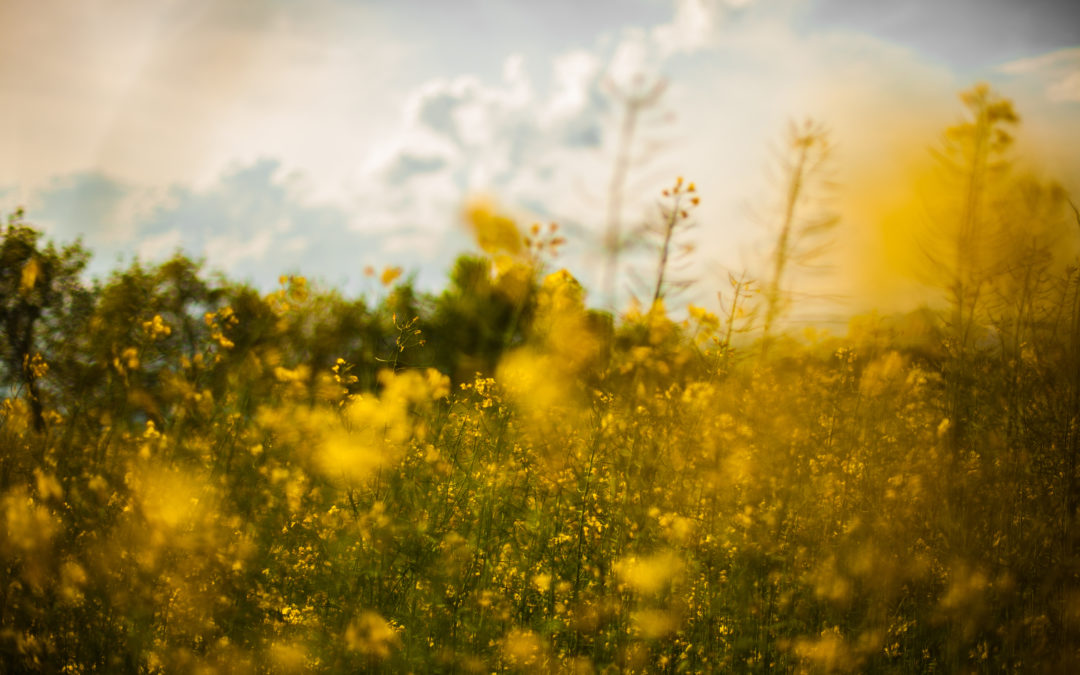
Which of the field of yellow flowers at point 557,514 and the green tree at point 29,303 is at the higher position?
the green tree at point 29,303

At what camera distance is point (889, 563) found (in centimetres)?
266

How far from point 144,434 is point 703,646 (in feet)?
9.93

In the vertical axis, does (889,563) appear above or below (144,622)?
above

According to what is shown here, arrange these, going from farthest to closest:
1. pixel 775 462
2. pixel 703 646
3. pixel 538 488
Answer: pixel 775 462 → pixel 538 488 → pixel 703 646

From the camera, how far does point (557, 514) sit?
8.87 feet

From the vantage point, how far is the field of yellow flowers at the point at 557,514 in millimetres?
2422

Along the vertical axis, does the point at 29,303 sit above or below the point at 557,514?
above

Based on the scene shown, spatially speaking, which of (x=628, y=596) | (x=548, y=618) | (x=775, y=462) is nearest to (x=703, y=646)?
(x=628, y=596)

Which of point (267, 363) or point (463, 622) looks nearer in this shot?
point (463, 622)

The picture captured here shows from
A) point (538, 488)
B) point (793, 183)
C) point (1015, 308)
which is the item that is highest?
point (793, 183)

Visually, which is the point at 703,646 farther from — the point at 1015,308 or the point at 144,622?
the point at 144,622

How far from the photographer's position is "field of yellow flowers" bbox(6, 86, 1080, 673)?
2.42 meters

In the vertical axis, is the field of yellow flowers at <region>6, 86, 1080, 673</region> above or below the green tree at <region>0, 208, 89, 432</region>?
below

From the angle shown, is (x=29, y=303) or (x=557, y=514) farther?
(x=29, y=303)
